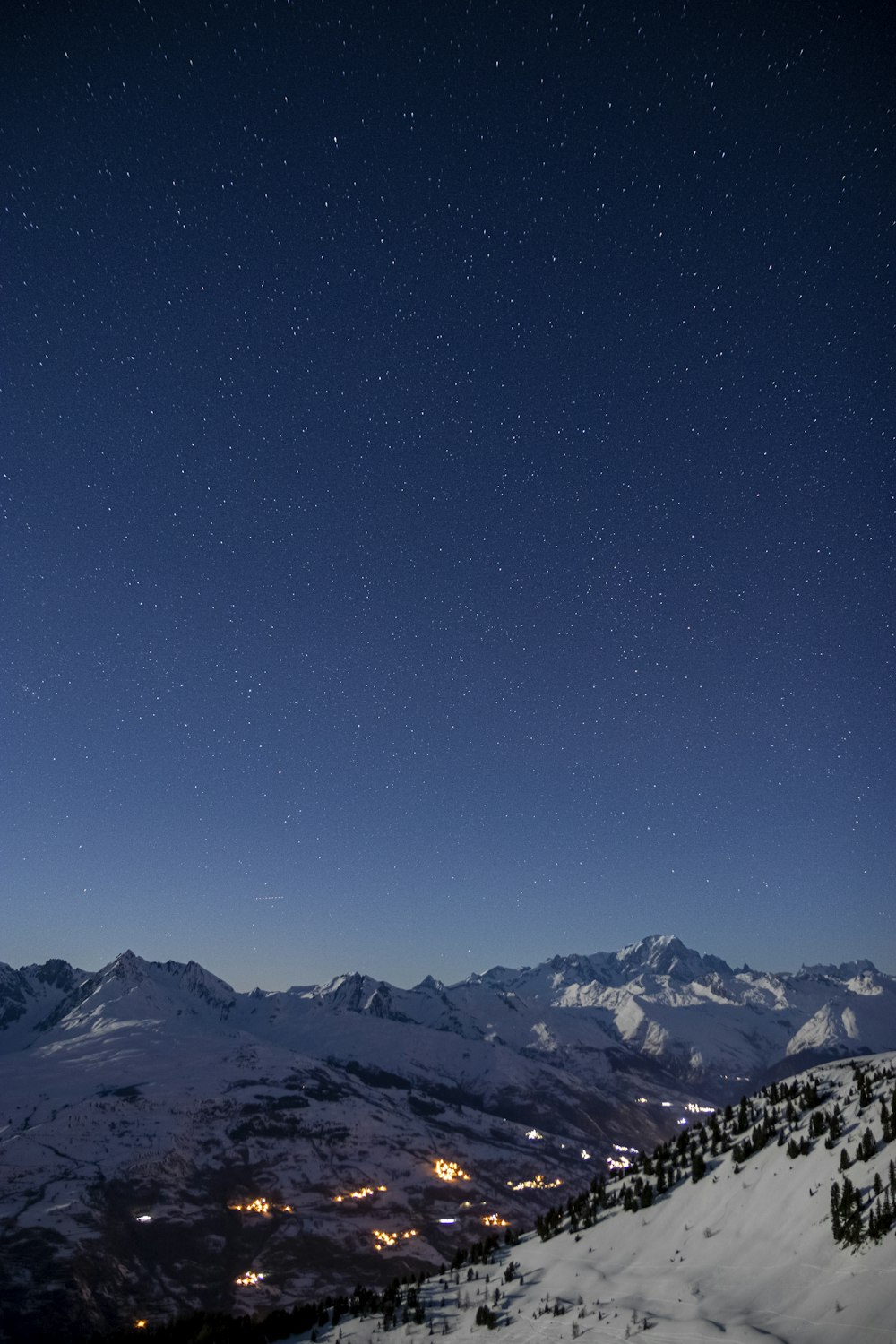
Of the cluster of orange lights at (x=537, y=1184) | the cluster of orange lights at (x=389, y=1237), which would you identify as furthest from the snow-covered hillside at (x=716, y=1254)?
the cluster of orange lights at (x=537, y=1184)

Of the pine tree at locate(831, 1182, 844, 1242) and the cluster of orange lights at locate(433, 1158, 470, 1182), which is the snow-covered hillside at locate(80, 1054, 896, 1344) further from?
Answer: the cluster of orange lights at locate(433, 1158, 470, 1182)

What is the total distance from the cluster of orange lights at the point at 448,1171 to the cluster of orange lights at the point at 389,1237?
3412 centimetres

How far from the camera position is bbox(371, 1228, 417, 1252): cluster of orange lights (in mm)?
116500

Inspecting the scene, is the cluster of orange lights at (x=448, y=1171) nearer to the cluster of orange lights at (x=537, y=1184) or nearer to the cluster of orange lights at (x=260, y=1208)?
the cluster of orange lights at (x=537, y=1184)

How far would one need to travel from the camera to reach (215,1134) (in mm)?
163250

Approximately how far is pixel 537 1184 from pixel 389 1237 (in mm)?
60285

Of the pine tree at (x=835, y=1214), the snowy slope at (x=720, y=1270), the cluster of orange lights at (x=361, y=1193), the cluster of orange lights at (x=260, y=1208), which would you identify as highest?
the pine tree at (x=835, y=1214)

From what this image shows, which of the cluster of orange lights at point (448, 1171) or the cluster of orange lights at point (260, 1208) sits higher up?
the cluster of orange lights at point (448, 1171)

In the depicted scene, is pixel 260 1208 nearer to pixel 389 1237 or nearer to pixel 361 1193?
pixel 361 1193

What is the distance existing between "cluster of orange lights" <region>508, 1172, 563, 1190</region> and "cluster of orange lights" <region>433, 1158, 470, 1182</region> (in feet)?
40.2

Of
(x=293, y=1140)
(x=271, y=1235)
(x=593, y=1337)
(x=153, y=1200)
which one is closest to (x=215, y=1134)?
(x=293, y=1140)

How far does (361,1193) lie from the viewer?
140 metres

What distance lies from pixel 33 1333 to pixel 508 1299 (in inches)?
3264

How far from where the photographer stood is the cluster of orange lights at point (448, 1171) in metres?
156
